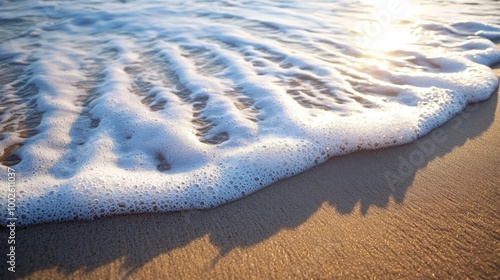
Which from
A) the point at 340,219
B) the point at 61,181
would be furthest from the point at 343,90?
the point at 61,181

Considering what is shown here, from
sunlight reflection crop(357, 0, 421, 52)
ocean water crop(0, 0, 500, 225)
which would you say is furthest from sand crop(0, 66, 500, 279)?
sunlight reflection crop(357, 0, 421, 52)

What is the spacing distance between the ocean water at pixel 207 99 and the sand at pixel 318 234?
0.39ft

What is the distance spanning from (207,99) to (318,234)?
4.89 feet

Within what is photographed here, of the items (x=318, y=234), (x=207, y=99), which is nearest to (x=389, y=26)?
(x=207, y=99)

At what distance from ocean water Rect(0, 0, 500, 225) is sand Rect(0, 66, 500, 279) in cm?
12

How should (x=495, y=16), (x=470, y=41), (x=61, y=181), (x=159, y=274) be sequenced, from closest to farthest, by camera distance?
(x=159, y=274) → (x=61, y=181) → (x=470, y=41) → (x=495, y=16)

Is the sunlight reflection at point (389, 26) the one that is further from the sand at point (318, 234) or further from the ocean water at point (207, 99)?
the sand at point (318, 234)

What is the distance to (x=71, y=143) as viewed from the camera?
2.10 metres

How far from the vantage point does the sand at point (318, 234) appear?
4.32 feet

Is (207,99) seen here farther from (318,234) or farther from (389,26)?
(389,26)

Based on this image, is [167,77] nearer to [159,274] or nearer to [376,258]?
[159,274]

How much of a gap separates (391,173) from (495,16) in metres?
4.47

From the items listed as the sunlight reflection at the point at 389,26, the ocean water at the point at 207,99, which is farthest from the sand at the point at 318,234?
the sunlight reflection at the point at 389,26

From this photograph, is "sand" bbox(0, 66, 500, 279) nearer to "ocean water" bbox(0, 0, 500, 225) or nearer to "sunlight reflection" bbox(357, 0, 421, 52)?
"ocean water" bbox(0, 0, 500, 225)
